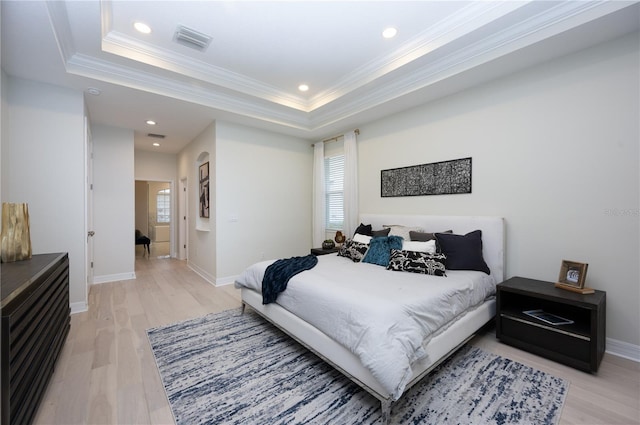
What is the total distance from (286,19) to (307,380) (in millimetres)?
3107

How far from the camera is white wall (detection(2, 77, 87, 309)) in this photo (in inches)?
113

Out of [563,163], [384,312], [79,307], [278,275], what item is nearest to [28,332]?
[278,275]

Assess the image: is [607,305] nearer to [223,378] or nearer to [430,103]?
[430,103]

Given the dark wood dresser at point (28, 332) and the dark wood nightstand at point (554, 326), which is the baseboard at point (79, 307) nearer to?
the dark wood dresser at point (28, 332)

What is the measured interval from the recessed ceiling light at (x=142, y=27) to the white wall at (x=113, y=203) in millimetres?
2645

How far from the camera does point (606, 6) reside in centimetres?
201

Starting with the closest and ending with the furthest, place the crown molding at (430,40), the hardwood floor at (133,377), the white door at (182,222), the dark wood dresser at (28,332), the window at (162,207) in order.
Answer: the dark wood dresser at (28,332)
the hardwood floor at (133,377)
the crown molding at (430,40)
the white door at (182,222)
the window at (162,207)

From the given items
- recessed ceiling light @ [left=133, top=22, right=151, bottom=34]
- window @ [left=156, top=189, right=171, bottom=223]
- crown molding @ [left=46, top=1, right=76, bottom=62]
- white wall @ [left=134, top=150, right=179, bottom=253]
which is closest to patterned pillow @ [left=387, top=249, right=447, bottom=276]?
recessed ceiling light @ [left=133, top=22, right=151, bottom=34]

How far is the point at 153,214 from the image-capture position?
9.84 meters

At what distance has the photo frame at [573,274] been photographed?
7.44ft

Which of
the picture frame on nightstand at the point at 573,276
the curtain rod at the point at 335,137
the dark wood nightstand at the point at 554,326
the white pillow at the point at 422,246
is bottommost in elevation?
the dark wood nightstand at the point at 554,326

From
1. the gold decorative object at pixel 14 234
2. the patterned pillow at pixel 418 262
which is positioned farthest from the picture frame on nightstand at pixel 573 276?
the gold decorative object at pixel 14 234

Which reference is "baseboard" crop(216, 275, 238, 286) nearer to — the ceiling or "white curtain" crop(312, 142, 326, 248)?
"white curtain" crop(312, 142, 326, 248)

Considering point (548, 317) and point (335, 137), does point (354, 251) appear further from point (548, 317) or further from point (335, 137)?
point (335, 137)
